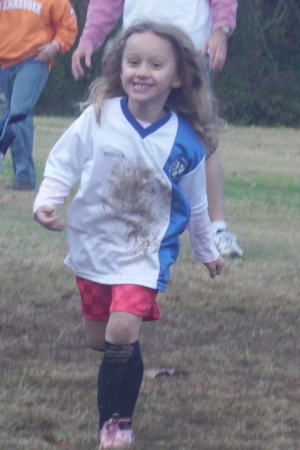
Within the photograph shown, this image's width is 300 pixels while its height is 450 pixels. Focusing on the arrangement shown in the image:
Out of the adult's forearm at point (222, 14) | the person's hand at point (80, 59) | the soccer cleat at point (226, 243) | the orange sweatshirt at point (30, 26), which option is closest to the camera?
the person's hand at point (80, 59)

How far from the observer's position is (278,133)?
17188 millimetres

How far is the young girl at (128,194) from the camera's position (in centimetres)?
313

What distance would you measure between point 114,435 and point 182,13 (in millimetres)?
2634

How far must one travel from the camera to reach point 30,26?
788cm

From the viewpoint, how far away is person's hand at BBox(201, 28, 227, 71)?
4.98 metres

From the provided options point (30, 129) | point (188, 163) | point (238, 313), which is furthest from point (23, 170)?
point (188, 163)

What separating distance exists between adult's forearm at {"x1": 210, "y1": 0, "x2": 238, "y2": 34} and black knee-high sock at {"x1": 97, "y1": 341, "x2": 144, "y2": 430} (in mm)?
2415

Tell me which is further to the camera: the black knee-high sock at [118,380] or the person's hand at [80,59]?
the person's hand at [80,59]

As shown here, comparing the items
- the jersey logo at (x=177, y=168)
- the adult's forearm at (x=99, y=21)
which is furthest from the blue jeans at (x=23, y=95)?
the jersey logo at (x=177, y=168)

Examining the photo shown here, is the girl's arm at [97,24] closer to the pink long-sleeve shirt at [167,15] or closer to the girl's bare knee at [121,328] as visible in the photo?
the pink long-sleeve shirt at [167,15]

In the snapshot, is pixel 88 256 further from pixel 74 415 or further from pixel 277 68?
pixel 277 68

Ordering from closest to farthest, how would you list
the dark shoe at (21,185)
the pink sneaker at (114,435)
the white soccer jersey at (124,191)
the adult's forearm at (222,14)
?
the pink sneaker at (114,435) → the white soccer jersey at (124,191) → the adult's forearm at (222,14) → the dark shoe at (21,185)

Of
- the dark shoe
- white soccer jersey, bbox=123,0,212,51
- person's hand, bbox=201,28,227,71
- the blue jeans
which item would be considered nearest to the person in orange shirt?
the blue jeans

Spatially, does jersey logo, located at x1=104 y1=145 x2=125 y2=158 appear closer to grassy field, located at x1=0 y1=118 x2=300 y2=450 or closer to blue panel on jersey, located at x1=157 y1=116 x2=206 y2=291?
blue panel on jersey, located at x1=157 y1=116 x2=206 y2=291
